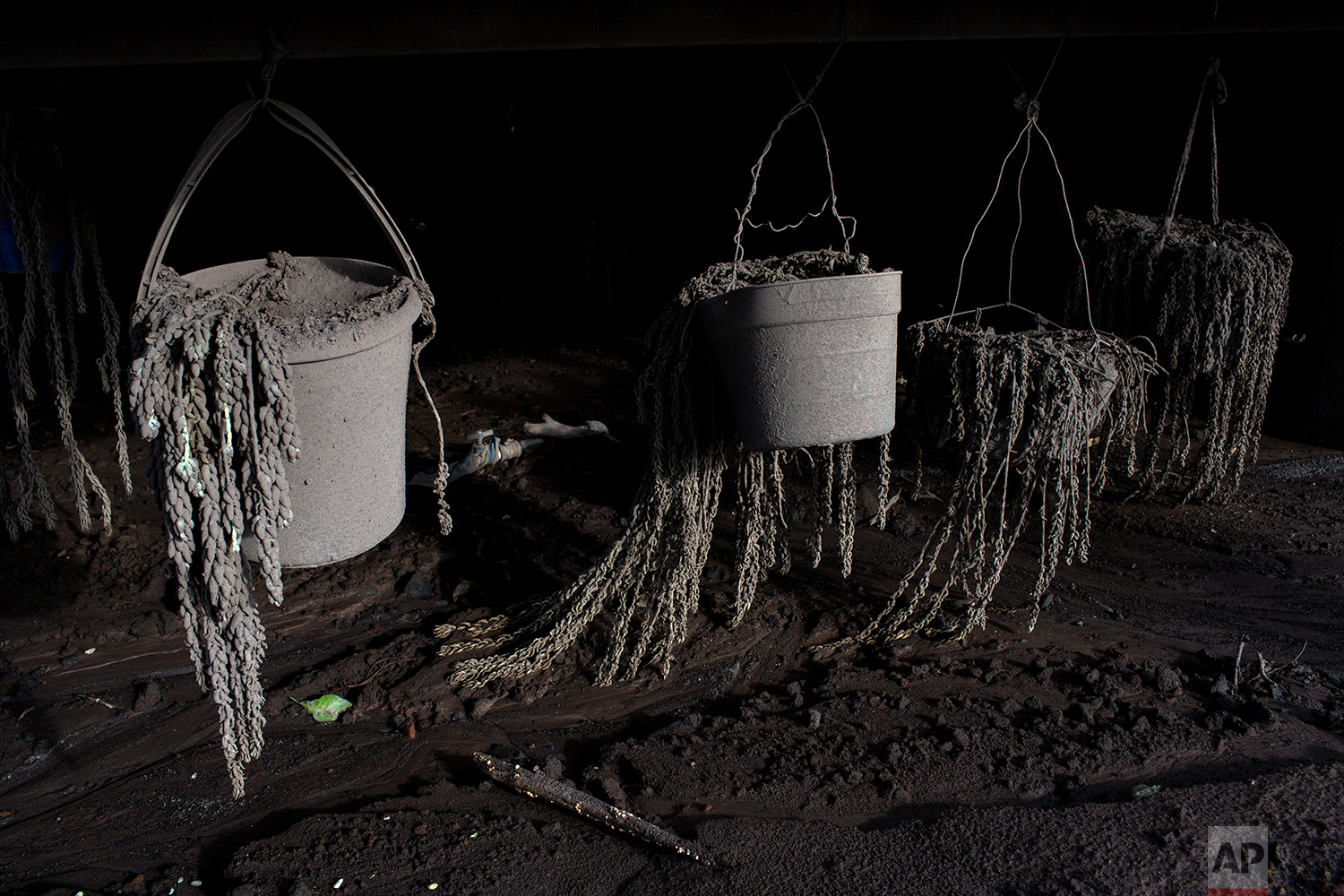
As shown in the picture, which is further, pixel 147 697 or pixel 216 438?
pixel 147 697

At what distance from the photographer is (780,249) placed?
705cm

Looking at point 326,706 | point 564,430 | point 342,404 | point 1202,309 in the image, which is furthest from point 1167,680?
point 564,430

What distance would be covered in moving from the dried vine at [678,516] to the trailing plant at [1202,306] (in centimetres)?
177

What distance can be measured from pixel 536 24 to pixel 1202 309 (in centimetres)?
303

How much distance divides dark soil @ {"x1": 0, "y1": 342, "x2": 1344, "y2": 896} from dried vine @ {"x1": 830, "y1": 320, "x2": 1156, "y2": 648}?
281 mm

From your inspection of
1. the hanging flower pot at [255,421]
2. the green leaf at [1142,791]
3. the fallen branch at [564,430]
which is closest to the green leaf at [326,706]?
the hanging flower pot at [255,421]

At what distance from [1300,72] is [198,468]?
20.1ft

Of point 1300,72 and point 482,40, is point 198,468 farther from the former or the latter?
point 1300,72

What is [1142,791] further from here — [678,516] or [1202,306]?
[1202,306]

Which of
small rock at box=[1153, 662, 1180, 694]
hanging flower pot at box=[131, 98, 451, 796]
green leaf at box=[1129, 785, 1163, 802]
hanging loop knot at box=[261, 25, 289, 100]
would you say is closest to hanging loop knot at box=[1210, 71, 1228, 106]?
small rock at box=[1153, 662, 1180, 694]

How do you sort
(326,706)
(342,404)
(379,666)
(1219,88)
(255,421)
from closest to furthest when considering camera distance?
(255,421) < (342,404) < (326,706) < (379,666) < (1219,88)

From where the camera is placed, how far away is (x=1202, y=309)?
3715mm

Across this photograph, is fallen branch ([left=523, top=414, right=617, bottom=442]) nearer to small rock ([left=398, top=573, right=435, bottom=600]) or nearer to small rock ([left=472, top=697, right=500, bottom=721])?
small rock ([left=398, top=573, right=435, bottom=600])

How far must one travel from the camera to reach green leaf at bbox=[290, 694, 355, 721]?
2891 mm
